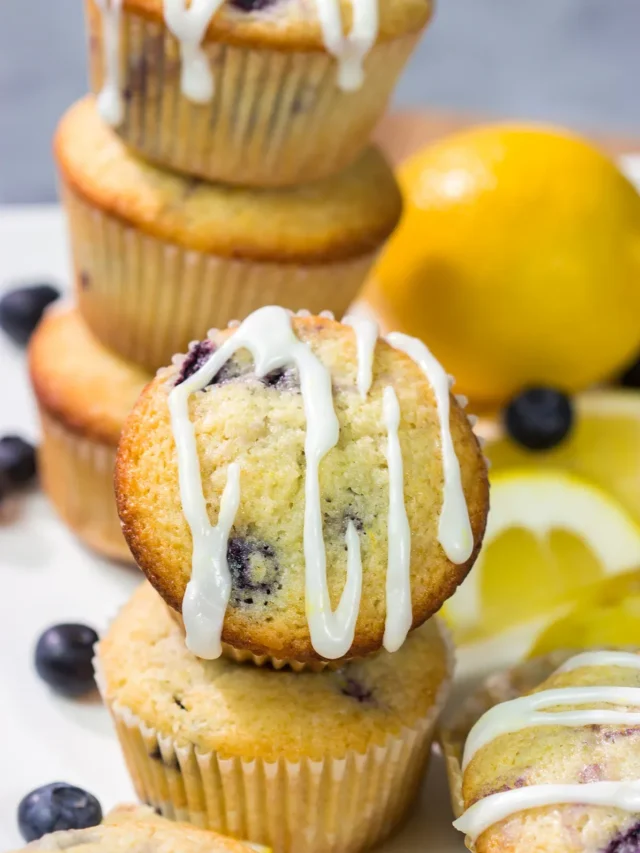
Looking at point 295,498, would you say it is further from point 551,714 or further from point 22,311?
point 22,311

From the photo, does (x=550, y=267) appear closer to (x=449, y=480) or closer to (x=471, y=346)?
(x=471, y=346)

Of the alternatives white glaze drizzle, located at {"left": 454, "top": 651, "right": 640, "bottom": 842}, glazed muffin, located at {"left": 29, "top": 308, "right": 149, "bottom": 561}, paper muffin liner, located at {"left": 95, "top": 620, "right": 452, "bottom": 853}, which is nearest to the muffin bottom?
paper muffin liner, located at {"left": 95, "top": 620, "right": 452, "bottom": 853}

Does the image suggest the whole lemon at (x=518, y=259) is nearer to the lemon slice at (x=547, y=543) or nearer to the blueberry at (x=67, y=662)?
the lemon slice at (x=547, y=543)

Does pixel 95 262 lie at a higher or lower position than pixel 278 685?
higher

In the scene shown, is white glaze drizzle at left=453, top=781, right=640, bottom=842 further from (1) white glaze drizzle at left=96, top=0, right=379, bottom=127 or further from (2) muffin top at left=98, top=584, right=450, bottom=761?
(1) white glaze drizzle at left=96, top=0, right=379, bottom=127

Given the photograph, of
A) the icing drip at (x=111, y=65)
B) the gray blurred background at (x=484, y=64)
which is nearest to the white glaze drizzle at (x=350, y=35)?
the icing drip at (x=111, y=65)

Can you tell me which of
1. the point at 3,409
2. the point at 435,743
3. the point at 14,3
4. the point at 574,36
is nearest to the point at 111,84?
the point at 3,409

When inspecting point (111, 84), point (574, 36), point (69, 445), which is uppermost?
point (111, 84)
